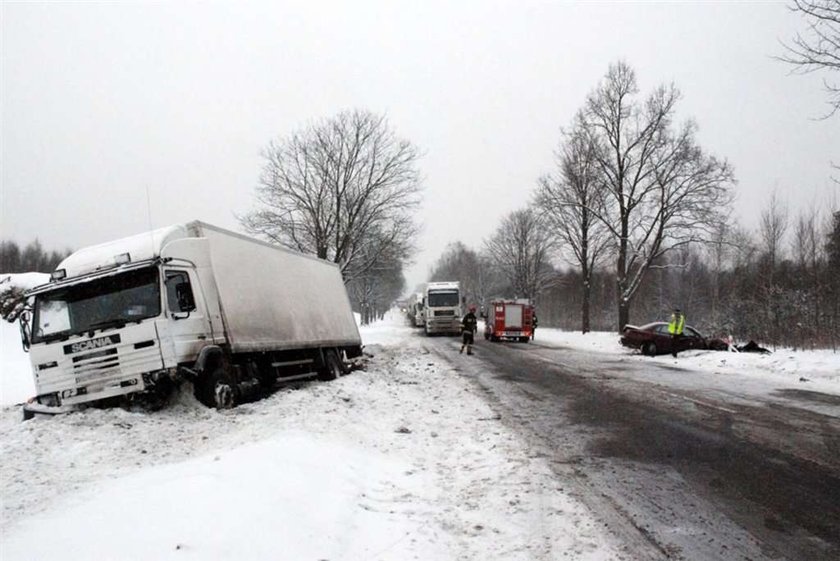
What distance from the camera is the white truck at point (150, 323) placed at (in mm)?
8422

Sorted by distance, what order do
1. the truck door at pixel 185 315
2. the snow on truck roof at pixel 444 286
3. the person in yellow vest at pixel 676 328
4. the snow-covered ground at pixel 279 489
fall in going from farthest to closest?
the snow on truck roof at pixel 444 286 < the person in yellow vest at pixel 676 328 < the truck door at pixel 185 315 < the snow-covered ground at pixel 279 489

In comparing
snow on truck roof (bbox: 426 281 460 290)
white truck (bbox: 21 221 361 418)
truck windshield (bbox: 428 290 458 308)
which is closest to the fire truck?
truck windshield (bbox: 428 290 458 308)

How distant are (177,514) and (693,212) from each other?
33308 mm

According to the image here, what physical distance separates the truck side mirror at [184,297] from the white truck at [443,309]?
103ft

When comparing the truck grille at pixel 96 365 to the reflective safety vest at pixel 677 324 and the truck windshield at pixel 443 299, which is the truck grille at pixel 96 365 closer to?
the reflective safety vest at pixel 677 324

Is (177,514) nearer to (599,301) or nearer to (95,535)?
(95,535)

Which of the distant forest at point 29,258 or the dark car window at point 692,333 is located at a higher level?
the distant forest at point 29,258

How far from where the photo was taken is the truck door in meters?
8.65

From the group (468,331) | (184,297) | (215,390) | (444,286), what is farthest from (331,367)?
(444,286)

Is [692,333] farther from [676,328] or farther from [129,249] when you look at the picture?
[129,249]

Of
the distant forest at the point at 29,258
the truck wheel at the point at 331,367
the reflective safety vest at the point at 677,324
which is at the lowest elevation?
the reflective safety vest at the point at 677,324

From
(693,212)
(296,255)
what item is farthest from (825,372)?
(693,212)

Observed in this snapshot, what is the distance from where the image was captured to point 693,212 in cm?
3212

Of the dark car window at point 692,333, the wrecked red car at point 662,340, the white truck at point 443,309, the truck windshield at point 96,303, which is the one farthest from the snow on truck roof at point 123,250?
the white truck at point 443,309
